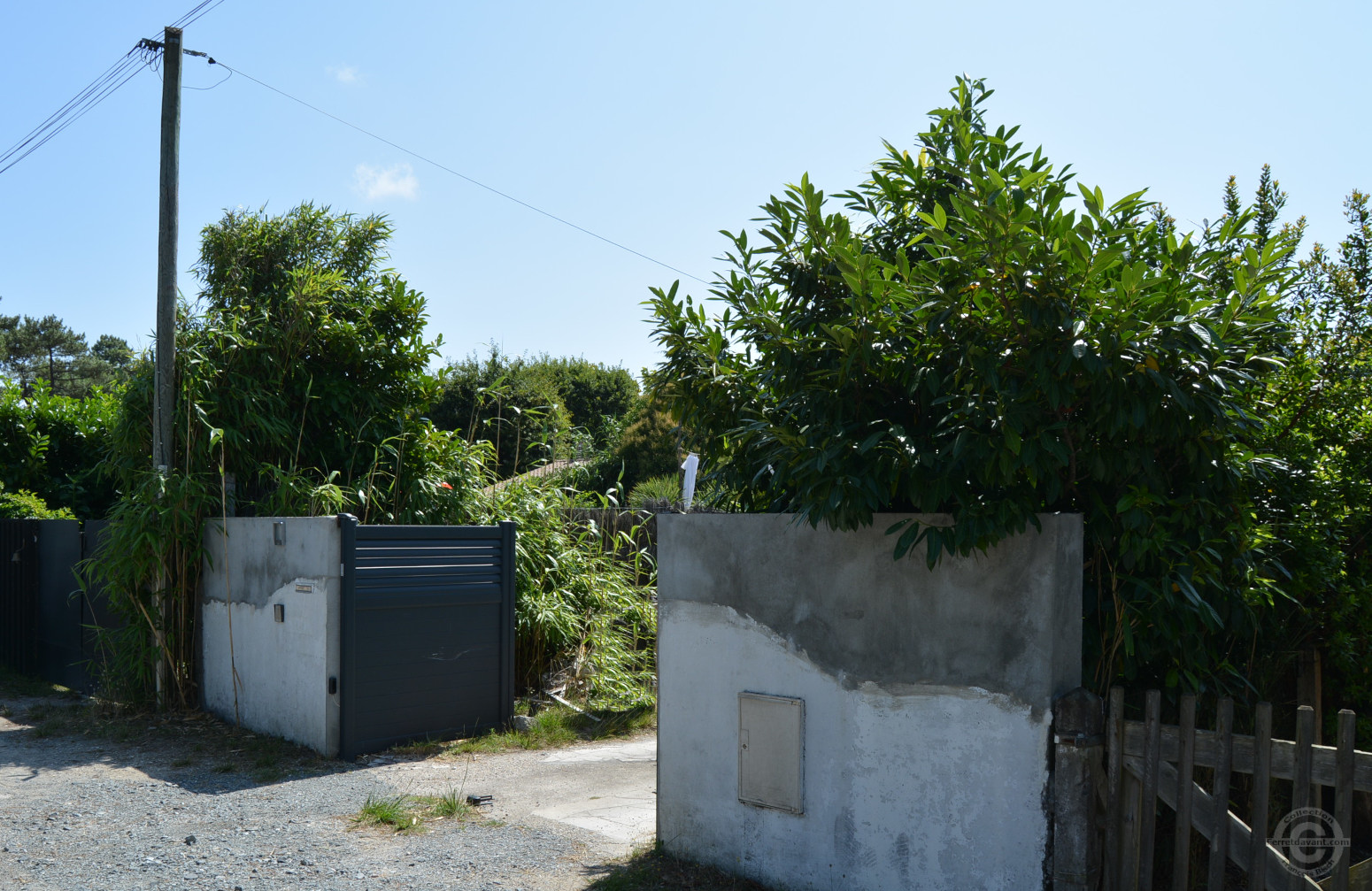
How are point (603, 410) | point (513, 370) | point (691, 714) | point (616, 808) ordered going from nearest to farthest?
1. point (691, 714)
2. point (616, 808)
3. point (513, 370)
4. point (603, 410)

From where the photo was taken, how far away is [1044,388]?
3.76 meters

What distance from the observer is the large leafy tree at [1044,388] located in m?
3.76

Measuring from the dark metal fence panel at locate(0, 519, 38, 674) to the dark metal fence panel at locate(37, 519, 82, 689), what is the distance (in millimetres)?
138

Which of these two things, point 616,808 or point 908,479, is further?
point 616,808

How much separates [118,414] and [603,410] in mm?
28593

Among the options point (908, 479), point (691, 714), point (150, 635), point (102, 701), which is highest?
point (908, 479)

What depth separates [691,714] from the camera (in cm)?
521

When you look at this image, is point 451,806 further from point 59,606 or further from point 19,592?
point 19,592

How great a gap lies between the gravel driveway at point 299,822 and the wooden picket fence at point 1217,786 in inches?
102

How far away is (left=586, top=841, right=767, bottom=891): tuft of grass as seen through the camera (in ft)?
16.1

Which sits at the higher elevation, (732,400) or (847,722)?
(732,400)

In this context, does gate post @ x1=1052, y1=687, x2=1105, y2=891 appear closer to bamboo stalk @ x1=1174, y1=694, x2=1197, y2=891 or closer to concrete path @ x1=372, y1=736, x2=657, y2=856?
bamboo stalk @ x1=1174, y1=694, x2=1197, y2=891

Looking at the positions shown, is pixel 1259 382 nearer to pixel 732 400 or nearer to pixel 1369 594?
pixel 1369 594

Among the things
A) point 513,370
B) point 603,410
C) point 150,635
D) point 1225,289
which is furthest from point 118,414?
point 603,410
